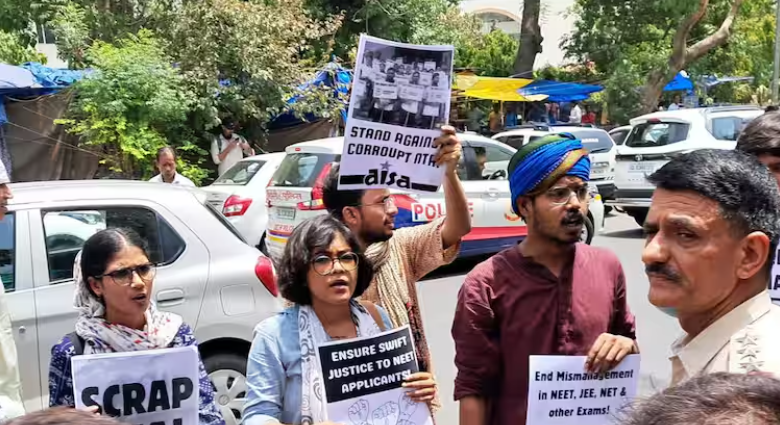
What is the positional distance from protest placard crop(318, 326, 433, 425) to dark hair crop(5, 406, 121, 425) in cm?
107

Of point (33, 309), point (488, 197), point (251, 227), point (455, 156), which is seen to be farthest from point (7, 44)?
point (455, 156)

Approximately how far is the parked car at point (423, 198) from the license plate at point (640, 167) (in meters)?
2.68

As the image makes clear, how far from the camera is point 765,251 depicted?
1.56 meters

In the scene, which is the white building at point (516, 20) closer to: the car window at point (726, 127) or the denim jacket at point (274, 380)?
the car window at point (726, 127)

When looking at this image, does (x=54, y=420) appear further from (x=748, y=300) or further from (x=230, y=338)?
(x=230, y=338)

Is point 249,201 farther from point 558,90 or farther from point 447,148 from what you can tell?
point 558,90

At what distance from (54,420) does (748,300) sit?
1.40 metres

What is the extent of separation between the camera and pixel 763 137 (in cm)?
244

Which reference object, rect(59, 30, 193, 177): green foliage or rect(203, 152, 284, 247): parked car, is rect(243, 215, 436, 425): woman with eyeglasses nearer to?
rect(203, 152, 284, 247): parked car

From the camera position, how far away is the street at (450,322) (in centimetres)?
541

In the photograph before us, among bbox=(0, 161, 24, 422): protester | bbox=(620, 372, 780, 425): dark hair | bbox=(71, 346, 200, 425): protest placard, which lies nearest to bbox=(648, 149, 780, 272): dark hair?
bbox=(620, 372, 780, 425): dark hair

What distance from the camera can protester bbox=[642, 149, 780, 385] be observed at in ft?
5.08

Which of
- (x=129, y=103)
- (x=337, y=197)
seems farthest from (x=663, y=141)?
(x=337, y=197)

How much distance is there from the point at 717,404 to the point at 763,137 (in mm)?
1869
